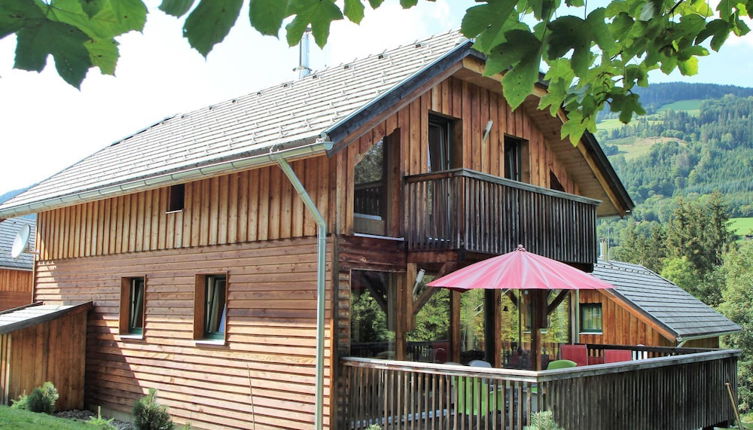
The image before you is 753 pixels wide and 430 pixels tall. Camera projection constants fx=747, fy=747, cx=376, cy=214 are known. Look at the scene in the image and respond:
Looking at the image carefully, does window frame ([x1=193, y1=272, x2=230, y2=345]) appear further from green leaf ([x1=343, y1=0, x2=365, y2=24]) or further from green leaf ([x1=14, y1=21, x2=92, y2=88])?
green leaf ([x1=14, y1=21, x2=92, y2=88])

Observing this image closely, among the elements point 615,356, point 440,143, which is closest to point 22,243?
point 440,143

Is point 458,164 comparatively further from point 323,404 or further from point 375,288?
point 323,404

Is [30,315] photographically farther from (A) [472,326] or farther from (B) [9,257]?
(B) [9,257]

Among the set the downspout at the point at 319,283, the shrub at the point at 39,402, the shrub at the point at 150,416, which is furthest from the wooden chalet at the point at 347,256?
the shrub at the point at 39,402

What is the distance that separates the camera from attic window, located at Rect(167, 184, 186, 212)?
1240cm

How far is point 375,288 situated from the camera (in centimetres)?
1048

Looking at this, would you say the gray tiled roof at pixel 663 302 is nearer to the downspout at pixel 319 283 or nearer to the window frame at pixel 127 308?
the window frame at pixel 127 308

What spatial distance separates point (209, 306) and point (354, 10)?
383 inches

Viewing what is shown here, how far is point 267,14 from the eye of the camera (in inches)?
79.0

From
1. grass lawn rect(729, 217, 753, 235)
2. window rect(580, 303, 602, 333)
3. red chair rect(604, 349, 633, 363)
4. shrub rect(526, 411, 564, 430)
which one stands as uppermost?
grass lawn rect(729, 217, 753, 235)

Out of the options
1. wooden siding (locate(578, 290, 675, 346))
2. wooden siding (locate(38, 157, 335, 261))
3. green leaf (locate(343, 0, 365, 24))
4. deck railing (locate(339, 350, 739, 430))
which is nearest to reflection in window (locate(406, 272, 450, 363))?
deck railing (locate(339, 350, 739, 430))

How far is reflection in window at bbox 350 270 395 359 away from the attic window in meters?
3.83

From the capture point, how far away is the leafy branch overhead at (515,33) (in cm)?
191

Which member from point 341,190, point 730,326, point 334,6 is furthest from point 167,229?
point 730,326
